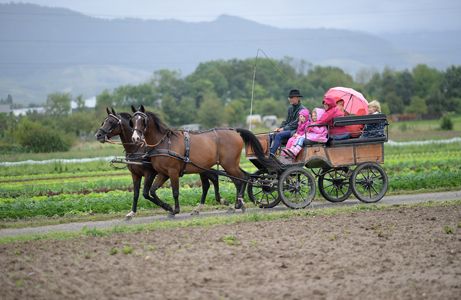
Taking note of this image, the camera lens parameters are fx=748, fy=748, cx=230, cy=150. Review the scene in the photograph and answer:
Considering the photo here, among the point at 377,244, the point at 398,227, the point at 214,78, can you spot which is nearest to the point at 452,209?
the point at 398,227

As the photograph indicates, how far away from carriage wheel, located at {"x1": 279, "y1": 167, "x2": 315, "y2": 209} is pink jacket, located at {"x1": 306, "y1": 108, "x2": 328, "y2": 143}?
749 millimetres

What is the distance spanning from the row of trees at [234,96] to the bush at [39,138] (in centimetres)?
16

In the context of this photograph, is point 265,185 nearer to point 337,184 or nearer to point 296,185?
point 296,185

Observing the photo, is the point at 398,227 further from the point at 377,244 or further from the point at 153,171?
the point at 153,171

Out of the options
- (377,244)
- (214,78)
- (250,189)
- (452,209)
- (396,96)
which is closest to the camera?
(377,244)

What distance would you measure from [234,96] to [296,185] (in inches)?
4317

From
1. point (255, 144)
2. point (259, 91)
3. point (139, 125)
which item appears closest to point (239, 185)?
point (255, 144)

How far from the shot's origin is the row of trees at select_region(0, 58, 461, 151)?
72150 millimetres

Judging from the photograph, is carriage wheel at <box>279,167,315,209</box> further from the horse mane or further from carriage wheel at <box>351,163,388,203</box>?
the horse mane

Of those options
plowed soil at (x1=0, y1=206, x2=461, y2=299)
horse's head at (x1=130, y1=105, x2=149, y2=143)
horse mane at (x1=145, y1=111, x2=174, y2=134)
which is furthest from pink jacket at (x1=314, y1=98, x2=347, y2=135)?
horse's head at (x1=130, y1=105, x2=149, y2=143)

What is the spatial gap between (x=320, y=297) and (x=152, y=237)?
4.35 meters

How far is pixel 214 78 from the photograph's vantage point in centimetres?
12756

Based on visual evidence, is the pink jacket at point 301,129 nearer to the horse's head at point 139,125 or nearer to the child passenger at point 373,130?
the child passenger at point 373,130

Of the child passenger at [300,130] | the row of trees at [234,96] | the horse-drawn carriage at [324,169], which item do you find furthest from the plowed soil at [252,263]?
the row of trees at [234,96]
